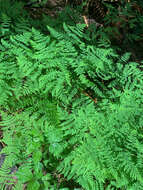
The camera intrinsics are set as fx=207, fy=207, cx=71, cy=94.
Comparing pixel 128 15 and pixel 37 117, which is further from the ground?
pixel 128 15

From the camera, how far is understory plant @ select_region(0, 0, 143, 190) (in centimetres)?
231

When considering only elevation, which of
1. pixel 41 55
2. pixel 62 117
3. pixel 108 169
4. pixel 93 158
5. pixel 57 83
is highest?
pixel 41 55

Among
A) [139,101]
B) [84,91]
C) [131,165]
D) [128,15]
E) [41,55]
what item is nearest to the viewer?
[131,165]

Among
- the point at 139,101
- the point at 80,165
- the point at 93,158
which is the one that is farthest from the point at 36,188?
the point at 139,101

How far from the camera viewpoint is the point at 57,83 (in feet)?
8.04

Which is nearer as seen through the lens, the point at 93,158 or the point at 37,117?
the point at 93,158

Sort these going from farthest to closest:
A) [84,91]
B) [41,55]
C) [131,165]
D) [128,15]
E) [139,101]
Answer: [128,15] < [84,91] < [139,101] < [41,55] < [131,165]

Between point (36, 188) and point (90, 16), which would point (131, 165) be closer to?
point (36, 188)

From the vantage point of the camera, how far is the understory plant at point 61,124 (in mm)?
2307

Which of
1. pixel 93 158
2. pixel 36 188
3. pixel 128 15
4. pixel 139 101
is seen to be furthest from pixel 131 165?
pixel 128 15

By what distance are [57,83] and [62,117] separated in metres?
0.42

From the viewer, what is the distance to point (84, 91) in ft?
10.00

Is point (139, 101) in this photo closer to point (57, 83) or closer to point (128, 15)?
point (57, 83)

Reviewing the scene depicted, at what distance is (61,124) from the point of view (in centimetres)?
248
